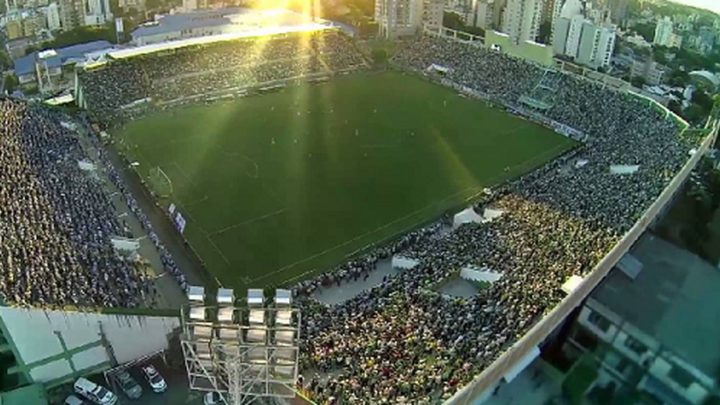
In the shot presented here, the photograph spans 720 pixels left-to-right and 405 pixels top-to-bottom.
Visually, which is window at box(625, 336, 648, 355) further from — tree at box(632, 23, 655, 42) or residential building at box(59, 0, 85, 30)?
residential building at box(59, 0, 85, 30)

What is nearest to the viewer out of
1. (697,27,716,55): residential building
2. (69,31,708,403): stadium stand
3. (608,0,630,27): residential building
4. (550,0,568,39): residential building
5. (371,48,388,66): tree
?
(69,31,708,403): stadium stand

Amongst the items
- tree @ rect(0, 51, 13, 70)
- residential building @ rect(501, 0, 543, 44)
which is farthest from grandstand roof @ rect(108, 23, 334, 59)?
residential building @ rect(501, 0, 543, 44)

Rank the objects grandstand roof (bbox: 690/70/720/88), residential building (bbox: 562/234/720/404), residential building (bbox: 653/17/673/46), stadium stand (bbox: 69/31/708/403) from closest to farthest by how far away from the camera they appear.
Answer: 1. stadium stand (bbox: 69/31/708/403)
2. residential building (bbox: 562/234/720/404)
3. grandstand roof (bbox: 690/70/720/88)
4. residential building (bbox: 653/17/673/46)

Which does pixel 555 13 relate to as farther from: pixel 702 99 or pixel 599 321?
pixel 599 321

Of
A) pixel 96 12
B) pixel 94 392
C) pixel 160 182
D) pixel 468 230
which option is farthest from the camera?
pixel 96 12

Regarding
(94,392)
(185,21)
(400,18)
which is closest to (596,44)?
(400,18)

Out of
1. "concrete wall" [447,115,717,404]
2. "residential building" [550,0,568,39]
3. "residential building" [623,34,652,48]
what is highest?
"residential building" [550,0,568,39]

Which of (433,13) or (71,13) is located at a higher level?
(433,13)
